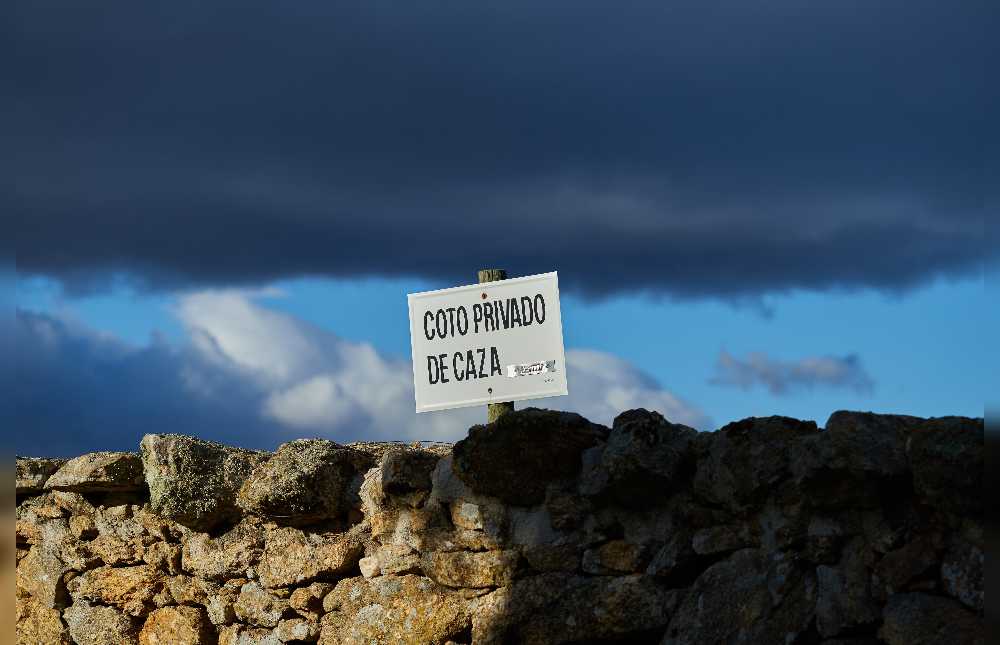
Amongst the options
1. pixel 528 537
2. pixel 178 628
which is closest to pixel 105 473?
pixel 178 628

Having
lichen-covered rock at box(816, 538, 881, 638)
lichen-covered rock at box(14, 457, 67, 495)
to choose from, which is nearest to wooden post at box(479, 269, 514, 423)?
lichen-covered rock at box(816, 538, 881, 638)

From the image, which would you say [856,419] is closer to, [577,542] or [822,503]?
[822,503]

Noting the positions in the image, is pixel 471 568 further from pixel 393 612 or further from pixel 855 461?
pixel 855 461

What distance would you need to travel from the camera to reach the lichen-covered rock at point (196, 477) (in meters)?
6.10

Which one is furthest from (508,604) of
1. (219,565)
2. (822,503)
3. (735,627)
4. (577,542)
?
(219,565)

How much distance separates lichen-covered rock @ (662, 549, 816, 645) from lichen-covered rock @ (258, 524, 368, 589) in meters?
1.78

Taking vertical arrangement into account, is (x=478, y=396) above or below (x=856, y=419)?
above

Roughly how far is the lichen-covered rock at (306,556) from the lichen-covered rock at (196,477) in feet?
1.36

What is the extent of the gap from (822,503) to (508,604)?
1487 millimetres

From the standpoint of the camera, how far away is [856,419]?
3.97m

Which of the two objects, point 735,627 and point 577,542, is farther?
point 577,542

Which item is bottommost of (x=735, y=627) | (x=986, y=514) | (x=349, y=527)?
(x=735, y=627)

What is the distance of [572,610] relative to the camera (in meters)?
4.69

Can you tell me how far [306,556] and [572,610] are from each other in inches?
61.3
